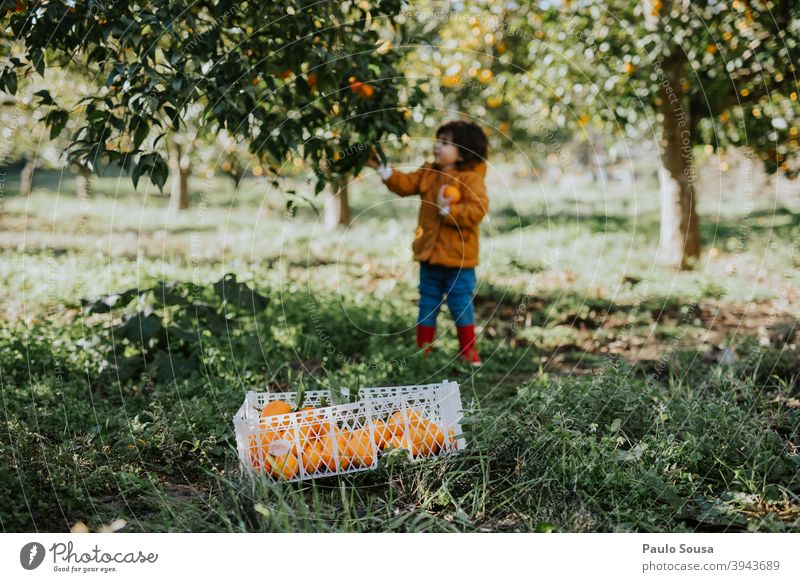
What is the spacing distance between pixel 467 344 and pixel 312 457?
78.4 inches

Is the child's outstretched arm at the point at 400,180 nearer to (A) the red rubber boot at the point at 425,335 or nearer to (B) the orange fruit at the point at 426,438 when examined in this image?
(A) the red rubber boot at the point at 425,335

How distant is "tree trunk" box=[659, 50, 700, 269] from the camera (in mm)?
6668

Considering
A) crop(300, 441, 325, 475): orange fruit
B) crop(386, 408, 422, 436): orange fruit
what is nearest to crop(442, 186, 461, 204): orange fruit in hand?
crop(386, 408, 422, 436): orange fruit

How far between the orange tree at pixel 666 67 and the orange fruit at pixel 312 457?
142 inches

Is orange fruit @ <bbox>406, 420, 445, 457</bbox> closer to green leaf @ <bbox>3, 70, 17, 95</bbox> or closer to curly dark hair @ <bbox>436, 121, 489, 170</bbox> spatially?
curly dark hair @ <bbox>436, 121, 489, 170</bbox>

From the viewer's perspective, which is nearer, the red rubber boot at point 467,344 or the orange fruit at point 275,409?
the orange fruit at point 275,409

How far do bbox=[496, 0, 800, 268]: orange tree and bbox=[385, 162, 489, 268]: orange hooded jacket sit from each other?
1302mm

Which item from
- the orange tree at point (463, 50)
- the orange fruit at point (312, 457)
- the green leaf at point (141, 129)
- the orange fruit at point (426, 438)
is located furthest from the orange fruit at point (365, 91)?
the orange fruit at point (312, 457)

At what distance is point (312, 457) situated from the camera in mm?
2779

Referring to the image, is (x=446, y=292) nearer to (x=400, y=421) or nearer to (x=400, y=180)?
(x=400, y=180)

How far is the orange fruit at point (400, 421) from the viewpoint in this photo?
2.89m

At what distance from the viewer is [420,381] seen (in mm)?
4004

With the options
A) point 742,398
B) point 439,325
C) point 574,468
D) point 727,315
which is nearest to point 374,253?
point 439,325
